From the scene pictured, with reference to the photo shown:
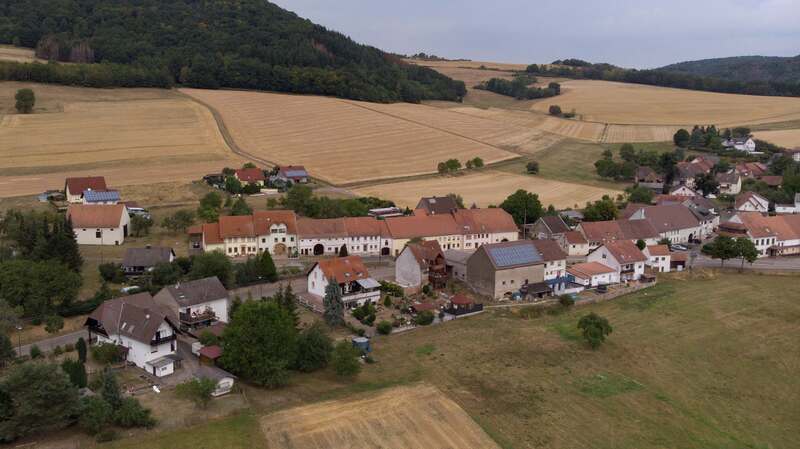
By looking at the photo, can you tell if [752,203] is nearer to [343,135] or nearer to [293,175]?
[293,175]

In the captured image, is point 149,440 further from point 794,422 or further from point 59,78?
point 59,78

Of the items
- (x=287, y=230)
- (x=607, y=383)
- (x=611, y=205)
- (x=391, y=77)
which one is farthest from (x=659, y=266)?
(x=391, y=77)

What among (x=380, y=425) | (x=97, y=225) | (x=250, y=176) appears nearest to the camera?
(x=380, y=425)

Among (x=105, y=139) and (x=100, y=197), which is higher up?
(x=105, y=139)

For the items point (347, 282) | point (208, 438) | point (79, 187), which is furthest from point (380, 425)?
point (79, 187)

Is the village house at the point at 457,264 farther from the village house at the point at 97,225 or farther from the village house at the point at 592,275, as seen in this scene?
the village house at the point at 97,225

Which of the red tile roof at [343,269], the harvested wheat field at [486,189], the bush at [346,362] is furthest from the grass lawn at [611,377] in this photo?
the harvested wheat field at [486,189]

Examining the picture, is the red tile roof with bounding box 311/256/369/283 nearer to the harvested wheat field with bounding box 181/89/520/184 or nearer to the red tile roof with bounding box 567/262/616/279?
the red tile roof with bounding box 567/262/616/279
